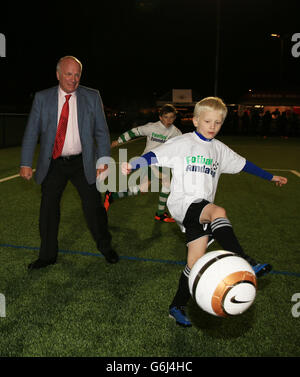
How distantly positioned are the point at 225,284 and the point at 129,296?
1.32m

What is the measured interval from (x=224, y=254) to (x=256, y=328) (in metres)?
0.90

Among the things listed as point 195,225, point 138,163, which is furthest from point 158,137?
point 195,225

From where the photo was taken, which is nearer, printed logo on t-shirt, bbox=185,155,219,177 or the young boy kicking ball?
the young boy kicking ball

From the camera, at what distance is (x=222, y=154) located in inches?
132

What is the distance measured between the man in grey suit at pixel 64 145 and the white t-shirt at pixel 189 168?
104 cm

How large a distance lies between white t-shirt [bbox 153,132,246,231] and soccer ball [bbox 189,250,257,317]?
2.04 feet

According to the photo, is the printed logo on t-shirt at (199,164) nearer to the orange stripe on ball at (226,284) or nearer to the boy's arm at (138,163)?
the boy's arm at (138,163)

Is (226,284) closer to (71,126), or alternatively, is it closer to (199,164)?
(199,164)

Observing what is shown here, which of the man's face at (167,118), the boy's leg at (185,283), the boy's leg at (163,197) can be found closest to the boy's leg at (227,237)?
the boy's leg at (185,283)

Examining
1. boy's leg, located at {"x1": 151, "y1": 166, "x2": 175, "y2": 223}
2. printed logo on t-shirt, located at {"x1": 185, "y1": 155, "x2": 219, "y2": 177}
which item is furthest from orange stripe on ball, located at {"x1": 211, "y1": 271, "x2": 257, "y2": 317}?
boy's leg, located at {"x1": 151, "y1": 166, "x2": 175, "y2": 223}

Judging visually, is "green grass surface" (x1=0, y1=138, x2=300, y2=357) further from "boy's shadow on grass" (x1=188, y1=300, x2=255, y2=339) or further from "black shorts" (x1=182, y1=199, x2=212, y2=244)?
"black shorts" (x1=182, y1=199, x2=212, y2=244)

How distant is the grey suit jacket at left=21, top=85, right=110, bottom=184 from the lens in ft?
12.5

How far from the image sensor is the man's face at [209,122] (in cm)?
304

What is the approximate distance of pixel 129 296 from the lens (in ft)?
11.7
